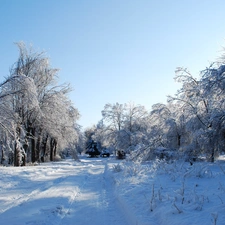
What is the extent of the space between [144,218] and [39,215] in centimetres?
241

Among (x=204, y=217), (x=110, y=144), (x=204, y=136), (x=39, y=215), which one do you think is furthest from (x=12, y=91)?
(x=110, y=144)

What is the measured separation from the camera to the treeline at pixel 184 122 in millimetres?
12804

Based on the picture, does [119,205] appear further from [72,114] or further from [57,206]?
[72,114]

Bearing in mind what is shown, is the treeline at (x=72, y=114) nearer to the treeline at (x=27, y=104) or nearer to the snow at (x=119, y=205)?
the treeline at (x=27, y=104)

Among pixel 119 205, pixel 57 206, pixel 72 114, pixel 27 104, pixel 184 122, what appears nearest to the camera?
pixel 57 206

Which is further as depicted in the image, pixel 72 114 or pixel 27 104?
pixel 72 114

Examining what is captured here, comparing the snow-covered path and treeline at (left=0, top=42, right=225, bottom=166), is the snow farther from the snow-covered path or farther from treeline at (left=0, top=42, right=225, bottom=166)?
treeline at (left=0, top=42, right=225, bottom=166)

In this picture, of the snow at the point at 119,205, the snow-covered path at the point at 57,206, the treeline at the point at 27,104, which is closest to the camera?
the snow at the point at 119,205

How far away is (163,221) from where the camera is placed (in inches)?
188

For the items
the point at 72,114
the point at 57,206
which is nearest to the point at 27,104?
the point at 57,206

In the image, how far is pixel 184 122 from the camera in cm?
2475

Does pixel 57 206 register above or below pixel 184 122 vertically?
below

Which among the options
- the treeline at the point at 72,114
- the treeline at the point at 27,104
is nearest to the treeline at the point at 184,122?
the treeline at the point at 72,114

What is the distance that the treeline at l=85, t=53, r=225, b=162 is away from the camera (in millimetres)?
12804
